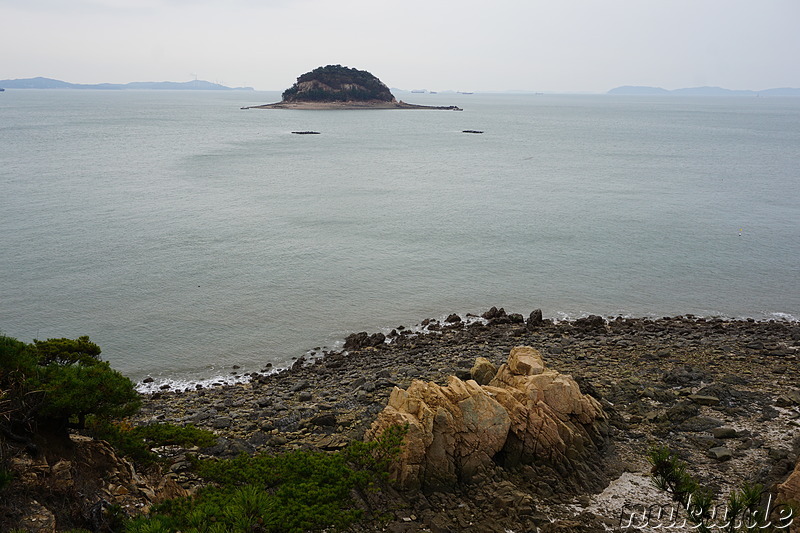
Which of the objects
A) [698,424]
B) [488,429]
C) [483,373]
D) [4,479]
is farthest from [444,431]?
[4,479]

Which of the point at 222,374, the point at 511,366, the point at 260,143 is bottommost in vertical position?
the point at 222,374

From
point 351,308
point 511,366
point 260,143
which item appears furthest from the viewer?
point 260,143

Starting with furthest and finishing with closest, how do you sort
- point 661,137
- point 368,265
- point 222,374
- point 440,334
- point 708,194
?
point 661,137 < point 708,194 < point 368,265 < point 440,334 < point 222,374

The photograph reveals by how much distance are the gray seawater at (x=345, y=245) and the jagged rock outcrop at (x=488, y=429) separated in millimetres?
11983

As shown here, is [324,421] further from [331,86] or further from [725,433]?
[331,86]

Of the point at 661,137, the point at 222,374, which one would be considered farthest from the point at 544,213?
the point at 661,137

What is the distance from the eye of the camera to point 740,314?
30.3 meters

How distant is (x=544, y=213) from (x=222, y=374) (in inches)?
1339

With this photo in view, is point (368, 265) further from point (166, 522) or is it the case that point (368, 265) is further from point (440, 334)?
point (166, 522)

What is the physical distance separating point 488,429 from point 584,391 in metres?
4.93

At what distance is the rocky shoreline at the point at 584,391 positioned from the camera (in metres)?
13.3

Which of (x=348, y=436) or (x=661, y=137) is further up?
(x=661, y=137)

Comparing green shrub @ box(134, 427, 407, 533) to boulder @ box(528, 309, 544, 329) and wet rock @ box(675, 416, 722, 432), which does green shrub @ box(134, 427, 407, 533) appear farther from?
boulder @ box(528, 309, 544, 329)

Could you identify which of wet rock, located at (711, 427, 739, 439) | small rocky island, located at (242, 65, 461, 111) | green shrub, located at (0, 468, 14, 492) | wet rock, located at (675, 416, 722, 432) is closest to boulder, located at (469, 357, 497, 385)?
wet rock, located at (675, 416, 722, 432)
